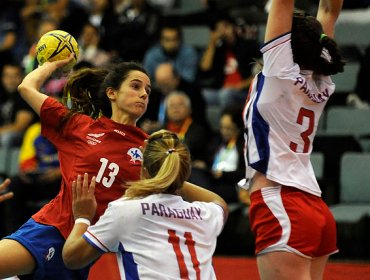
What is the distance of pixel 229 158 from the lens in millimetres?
9148

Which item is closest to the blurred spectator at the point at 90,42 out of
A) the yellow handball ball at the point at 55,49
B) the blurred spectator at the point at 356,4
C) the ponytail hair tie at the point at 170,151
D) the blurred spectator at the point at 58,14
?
the blurred spectator at the point at 58,14

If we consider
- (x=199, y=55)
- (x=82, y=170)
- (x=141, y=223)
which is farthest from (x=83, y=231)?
(x=199, y=55)

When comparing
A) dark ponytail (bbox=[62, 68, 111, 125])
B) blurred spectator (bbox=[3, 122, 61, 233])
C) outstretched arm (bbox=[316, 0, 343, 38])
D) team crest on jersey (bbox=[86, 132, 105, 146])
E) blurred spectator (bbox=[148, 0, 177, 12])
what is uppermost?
outstretched arm (bbox=[316, 0, 343, 38])

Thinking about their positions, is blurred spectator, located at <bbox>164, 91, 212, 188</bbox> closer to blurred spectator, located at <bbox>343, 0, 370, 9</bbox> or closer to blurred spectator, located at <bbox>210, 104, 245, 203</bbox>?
blurred spectator, located at <bbox>210, 104, 245, 203</bbox>

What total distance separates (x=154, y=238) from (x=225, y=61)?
6.88 m

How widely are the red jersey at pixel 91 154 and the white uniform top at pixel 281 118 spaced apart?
0.95 metres

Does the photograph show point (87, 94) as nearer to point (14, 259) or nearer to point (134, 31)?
point (14, 259)


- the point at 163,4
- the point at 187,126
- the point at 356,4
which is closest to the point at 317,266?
the point at 187,126

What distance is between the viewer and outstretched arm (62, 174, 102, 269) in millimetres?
4098

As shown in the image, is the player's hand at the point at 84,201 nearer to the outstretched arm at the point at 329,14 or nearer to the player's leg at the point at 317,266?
the player's leg at the point at 317,266

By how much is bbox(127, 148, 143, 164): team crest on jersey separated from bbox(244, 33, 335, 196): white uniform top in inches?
35.7

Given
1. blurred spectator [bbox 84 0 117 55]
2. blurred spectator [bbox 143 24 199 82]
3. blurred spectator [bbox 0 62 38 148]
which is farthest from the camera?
blurred spectator [bbox 84 0 117 55]

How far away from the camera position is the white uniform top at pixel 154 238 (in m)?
4.00

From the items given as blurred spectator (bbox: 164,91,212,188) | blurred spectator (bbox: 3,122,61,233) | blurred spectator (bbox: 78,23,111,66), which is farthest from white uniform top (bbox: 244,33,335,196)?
blurred spectator (bbox: 78,23,111,66)
